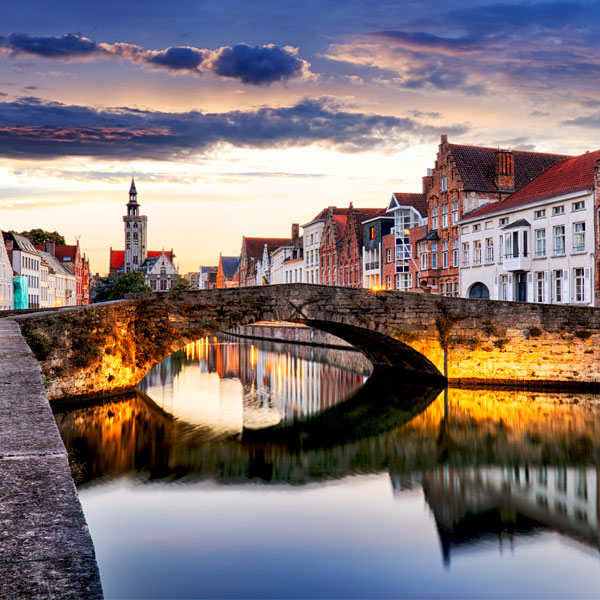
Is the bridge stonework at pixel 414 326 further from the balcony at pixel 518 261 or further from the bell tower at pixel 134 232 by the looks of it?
the bell tower at pixel 134 232

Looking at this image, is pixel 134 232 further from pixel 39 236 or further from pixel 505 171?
pixel 505 171

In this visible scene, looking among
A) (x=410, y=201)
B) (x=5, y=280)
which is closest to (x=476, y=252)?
(x=410, y=201)

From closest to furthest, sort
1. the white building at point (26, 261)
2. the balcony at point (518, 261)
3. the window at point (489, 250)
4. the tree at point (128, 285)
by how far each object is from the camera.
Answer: the balcony at point (518, 261) < the window at point (489, 250) < the white building at point (26, 261) < the tree at point (128, 285)

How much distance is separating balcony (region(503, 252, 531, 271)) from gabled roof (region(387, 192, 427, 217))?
12.5m

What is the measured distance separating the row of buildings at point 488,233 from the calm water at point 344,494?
8.96m

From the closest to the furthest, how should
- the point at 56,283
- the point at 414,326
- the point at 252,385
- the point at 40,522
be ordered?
the point at 40,522, the point at 414,326, the point at 252,385, the point at 56,283

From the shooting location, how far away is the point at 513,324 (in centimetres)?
2098

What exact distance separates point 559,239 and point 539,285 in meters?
2.32

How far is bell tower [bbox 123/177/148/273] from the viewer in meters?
127

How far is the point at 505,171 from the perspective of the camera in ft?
114

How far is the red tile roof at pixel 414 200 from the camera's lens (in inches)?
1676

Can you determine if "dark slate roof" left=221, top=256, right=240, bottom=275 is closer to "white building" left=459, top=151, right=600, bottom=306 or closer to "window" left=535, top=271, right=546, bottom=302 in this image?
"white building" left=459, top=151, right=600, bottom=306

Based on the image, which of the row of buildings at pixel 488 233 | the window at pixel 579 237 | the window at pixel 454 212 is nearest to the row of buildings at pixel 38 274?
the row of buildings at pixel 488 233

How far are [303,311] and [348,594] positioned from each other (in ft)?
45.5
